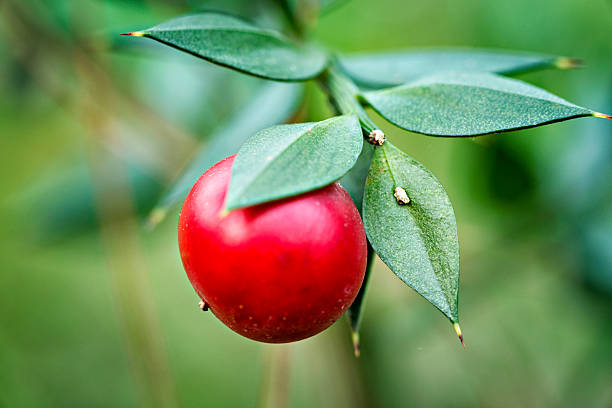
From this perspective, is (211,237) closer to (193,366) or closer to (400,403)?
(400,403)

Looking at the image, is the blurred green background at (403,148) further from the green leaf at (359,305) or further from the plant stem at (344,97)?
the green leaf at (359,305)

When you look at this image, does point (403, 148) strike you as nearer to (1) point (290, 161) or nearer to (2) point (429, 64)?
(2) point (429, 64)

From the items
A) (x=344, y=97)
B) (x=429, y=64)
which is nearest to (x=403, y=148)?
(x=429, y=64)

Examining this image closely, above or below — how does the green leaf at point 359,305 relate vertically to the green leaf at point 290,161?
below

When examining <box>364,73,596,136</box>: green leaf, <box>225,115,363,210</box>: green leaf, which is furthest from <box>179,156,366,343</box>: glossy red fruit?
<box>364,73,596,136</box>: green leaf

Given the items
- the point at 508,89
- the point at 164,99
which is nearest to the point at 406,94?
the point at 508,89

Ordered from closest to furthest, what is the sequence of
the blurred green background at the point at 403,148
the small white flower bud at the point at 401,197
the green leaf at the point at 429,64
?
1. the small white flower bud at the point at 401,197
2. the green leaf at the point at 429,64
3. the blurred green background at the point at 403,148

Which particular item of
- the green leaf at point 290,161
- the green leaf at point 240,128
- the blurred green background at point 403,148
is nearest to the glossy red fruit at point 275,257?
the green leaf at point 290,161
